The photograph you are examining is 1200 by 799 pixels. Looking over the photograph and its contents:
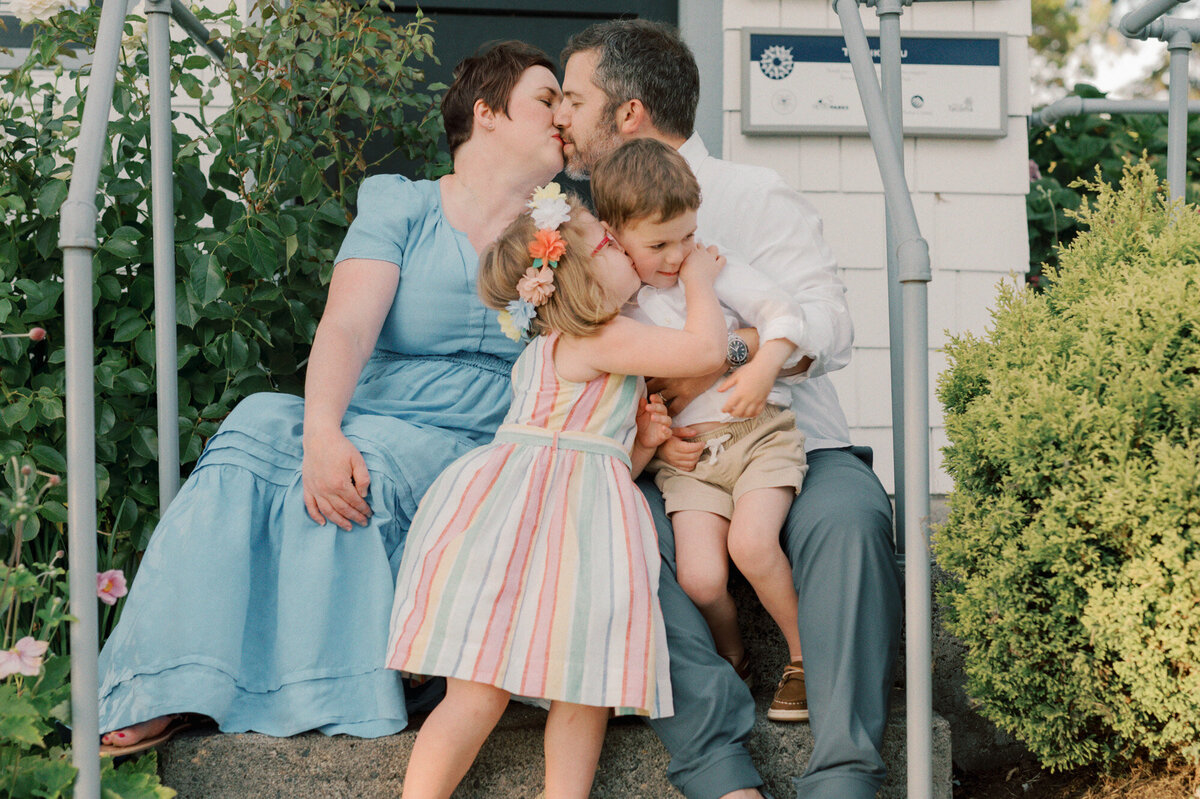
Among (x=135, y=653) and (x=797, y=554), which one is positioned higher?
(x=797, y=554)

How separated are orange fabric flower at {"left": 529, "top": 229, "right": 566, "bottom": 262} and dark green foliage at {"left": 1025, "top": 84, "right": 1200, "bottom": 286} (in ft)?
11.4

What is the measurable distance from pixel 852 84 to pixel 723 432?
1.96 m

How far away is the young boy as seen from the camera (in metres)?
1.86

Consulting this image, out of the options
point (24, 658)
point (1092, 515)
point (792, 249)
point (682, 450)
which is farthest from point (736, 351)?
point (24, 658)

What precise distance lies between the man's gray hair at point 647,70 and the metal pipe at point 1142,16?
4.10 ft

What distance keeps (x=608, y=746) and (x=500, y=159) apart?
1277mm

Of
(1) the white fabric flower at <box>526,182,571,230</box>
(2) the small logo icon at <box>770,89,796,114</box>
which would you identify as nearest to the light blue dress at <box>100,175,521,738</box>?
(1) the white fabric flower at <box>526,182,571,230</box>

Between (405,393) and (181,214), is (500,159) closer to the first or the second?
(405,393)

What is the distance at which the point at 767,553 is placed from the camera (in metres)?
1.85

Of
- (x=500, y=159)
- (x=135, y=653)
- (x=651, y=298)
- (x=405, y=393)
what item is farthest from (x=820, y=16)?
(x=135, y=653)

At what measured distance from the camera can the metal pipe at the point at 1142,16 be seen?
8.56 feet

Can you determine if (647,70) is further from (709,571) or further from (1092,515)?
(1092,515)

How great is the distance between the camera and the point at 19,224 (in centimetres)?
242

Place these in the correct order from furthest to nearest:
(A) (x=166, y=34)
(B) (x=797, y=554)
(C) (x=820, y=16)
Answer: (C) (x=820, y=16) < (A) (x=166, y=34) < (B) (x=797, y=554)
